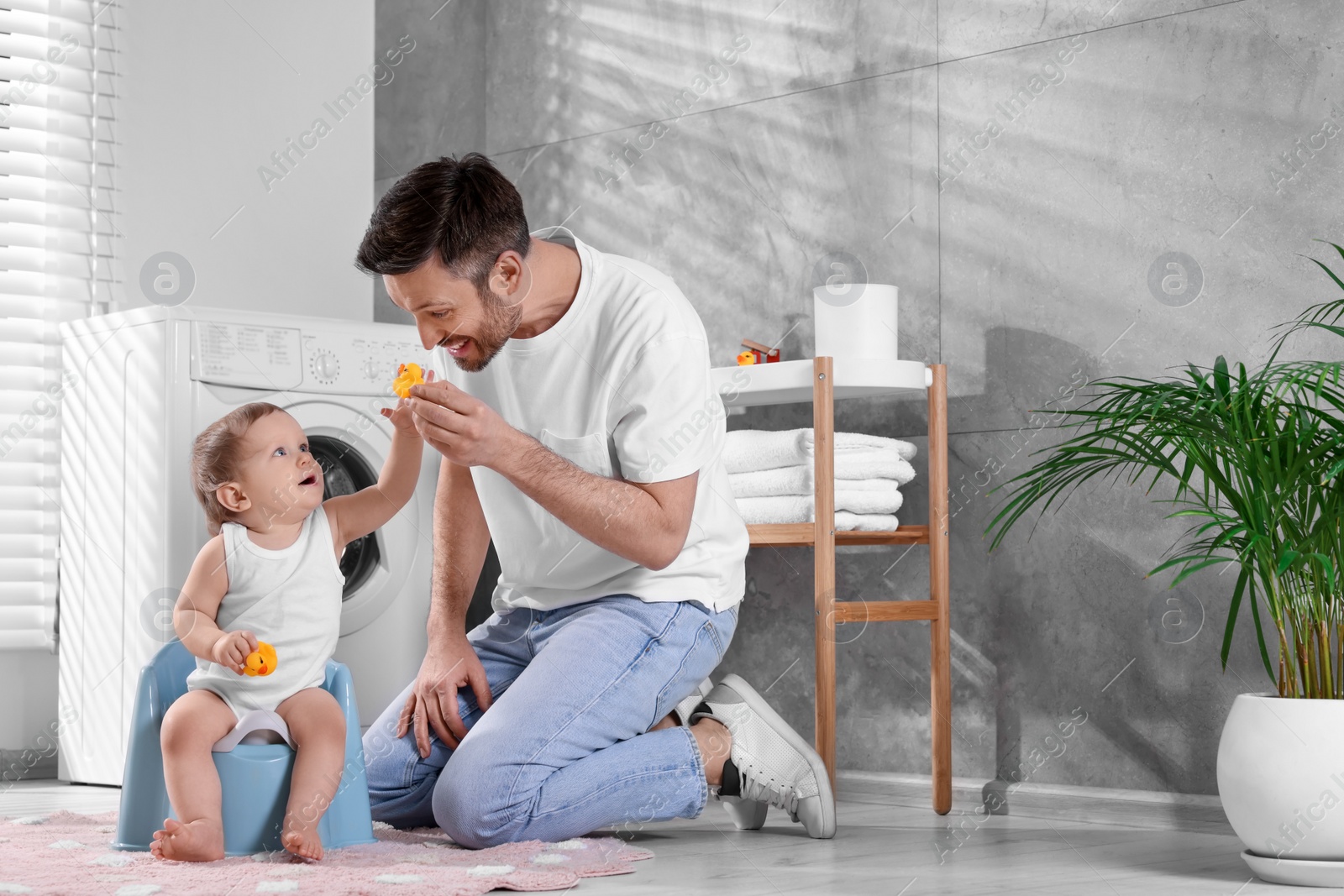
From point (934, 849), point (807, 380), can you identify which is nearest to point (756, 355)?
point (807, 380)

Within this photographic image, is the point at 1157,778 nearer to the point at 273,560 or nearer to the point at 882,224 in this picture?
the point at 882,224

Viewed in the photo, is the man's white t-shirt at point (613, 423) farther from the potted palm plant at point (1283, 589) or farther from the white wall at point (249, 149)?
the white wall at point (249, 149)

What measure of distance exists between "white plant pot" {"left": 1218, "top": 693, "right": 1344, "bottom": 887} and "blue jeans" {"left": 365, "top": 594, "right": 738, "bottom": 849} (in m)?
0.66

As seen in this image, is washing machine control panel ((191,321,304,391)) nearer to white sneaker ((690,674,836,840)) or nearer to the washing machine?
the washing machine

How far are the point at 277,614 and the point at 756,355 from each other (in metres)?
1.04

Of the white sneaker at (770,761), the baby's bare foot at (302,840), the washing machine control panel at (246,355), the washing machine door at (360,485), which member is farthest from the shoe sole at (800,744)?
the washing machine control panel at (246,355)

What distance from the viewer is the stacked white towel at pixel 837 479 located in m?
2.30

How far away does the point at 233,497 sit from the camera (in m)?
1.79

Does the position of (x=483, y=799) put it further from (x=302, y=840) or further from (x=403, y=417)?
(x=403, y=417)

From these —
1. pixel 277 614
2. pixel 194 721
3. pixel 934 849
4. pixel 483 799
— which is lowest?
pixel 934 849

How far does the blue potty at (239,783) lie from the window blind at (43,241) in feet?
3.42

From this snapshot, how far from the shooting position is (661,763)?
5.85ft

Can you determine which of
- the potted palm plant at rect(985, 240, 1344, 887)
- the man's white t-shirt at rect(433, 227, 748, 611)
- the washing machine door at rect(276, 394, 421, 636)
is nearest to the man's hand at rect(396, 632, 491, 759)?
the man's white t-shirt at rect(433, 227, 748, 611)

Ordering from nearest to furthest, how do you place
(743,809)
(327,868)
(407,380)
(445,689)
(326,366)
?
(327,868)
(407,380)
(445,689)
(743,809)
(326,366)
